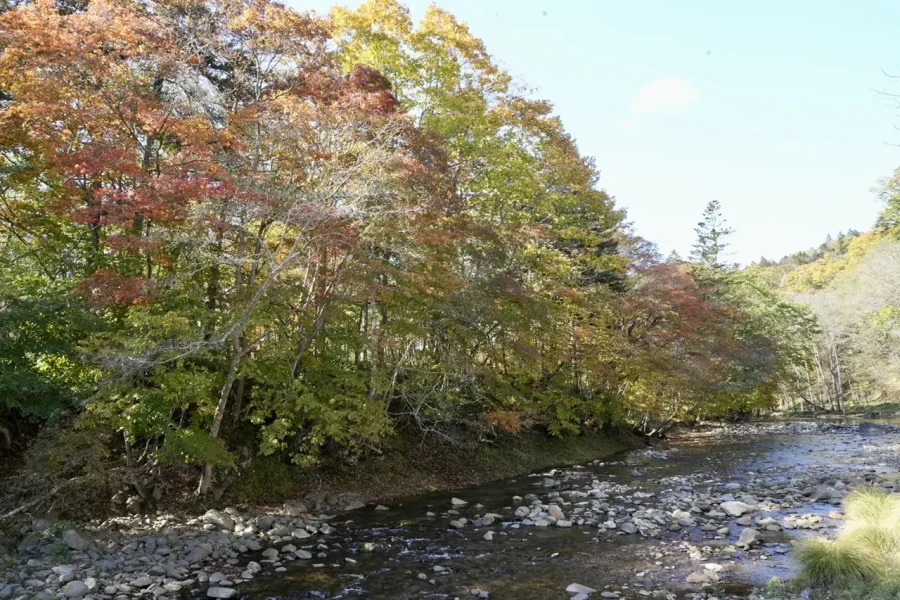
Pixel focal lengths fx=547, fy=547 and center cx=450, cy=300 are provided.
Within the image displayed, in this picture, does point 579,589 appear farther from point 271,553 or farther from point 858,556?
point 271,553

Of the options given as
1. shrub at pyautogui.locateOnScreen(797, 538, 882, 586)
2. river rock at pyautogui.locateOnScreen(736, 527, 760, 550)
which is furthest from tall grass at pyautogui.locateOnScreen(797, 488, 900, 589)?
river rock at pyautogui.locateOnScreen(736, 527, 760, 550)

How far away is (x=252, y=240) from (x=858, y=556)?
12781mm

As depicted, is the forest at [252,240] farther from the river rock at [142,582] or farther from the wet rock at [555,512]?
the wet rock at [555,512]

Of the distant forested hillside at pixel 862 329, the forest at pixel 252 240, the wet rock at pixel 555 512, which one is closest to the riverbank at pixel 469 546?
the wet rock at pixel 555 512

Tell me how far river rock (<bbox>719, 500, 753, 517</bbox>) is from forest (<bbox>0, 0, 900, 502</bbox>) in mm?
7459

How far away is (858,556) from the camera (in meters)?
6.88

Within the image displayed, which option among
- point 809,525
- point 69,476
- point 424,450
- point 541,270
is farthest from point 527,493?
point 69,476

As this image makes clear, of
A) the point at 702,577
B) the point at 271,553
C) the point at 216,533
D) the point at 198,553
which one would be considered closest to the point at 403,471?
the point at 216,533

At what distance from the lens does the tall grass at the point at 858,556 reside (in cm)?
668

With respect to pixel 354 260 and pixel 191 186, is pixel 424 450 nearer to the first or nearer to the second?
pixel 354 260

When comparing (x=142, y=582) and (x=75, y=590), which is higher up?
(x=75, y=590)

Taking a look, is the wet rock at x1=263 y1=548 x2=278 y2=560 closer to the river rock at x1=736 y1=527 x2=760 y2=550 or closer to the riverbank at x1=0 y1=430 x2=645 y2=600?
the riverbank at x1=0 y1=430 x2=645 y2=600

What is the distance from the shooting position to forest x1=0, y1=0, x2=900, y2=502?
10.2m

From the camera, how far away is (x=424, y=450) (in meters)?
17.4
